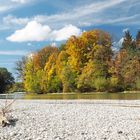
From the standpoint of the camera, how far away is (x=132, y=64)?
264ft

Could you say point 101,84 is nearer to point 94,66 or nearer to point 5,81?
point 94,66

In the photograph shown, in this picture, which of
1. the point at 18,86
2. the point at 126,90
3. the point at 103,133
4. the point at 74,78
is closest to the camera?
the point at 103,133

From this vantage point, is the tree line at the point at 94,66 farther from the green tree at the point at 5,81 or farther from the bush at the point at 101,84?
the green tree at the point at 5,81

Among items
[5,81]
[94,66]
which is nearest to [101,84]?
[94,66]

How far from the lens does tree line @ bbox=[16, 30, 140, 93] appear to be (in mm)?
80125


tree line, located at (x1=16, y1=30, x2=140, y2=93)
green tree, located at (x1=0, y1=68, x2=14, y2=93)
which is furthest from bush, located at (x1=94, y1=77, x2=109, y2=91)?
green tree, located at (x1=0, y1=68, x2=14, y2=93)

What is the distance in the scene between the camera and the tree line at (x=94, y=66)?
80.1m

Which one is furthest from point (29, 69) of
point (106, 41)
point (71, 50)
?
point (106, 41)

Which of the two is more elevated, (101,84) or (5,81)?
(5,81)

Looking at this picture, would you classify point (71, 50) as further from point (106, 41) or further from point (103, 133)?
point (103, 133)

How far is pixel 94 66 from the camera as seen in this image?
81.6m

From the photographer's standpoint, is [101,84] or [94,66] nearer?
[101,84]

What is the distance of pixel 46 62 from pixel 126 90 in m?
31.1

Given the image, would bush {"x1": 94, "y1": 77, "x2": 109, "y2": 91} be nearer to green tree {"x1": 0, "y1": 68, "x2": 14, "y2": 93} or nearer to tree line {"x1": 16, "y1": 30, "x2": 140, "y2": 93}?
tree line {"x1": 16, "y1": 30, "x2": 140, "y2": 93}
